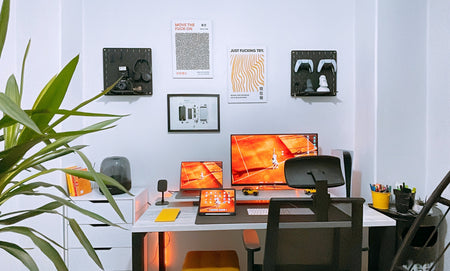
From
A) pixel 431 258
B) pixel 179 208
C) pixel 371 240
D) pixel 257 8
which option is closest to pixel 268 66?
pixel 257 8

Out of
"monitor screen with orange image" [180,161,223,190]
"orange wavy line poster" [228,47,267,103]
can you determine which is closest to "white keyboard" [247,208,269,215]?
"monitor screen with orange image" [180,161,223,190]

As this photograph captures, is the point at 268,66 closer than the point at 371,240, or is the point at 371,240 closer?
the point at 371,240

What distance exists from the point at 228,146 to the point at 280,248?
1.13m

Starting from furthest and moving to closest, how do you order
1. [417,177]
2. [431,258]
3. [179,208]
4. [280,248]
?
[417,177]
[179,208]
[431,258]
[280,248]

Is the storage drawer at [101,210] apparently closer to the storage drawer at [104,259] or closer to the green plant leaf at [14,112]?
the storage drawer at [104,259]

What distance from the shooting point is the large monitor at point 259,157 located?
1.90 meters

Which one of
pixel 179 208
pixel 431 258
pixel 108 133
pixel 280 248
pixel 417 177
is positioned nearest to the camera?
pixel 280 248

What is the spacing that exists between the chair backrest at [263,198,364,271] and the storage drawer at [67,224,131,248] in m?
1.09

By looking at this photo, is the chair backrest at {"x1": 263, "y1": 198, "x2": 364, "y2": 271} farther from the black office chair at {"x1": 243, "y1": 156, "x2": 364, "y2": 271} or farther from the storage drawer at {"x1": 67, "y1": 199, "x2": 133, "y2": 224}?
the storage drawer at {"x1": 67, "y1": 199, "x2": 133, "y2": 224}

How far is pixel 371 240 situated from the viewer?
1.73 metres

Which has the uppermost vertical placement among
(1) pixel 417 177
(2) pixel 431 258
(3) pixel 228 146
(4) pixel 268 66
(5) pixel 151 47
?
(5) pixel 151 47

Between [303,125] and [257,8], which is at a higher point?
[257,8]

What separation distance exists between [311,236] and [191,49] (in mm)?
1713

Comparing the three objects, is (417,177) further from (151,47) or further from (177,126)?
(151,47)
